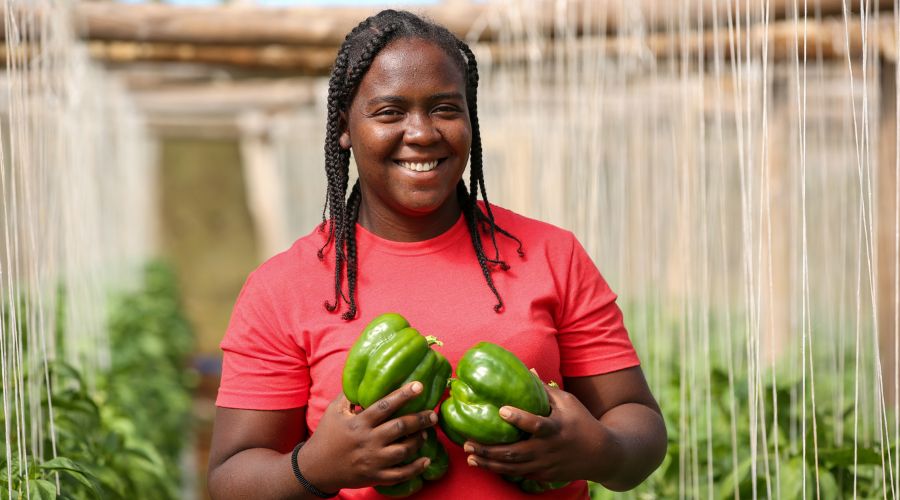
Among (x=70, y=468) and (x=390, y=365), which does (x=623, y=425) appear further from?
(x=70, y=468)

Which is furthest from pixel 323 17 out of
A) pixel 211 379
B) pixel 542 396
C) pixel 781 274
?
pixel 211 379

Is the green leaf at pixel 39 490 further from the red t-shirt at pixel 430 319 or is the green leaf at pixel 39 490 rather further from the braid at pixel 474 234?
the braid at pixel 474 234

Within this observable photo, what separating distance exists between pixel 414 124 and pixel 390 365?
35cm

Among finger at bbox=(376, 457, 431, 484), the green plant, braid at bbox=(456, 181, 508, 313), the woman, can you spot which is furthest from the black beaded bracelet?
the green plant

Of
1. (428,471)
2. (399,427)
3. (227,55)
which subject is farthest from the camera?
(227,55)

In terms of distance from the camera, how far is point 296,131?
9898 millimetres

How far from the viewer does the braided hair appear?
5.11ft

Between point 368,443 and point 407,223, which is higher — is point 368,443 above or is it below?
below

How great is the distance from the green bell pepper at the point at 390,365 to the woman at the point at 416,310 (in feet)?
0.11

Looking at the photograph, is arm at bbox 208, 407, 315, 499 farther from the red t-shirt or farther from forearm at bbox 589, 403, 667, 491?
forearm at bbox 589, 403, 667, 491

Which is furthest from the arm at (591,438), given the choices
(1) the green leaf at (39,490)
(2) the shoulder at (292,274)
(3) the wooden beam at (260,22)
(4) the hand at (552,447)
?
(3) the wooden beam at (260,22)

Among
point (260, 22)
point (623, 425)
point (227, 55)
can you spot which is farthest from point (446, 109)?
point (227, 55)

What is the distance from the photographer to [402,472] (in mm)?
1389

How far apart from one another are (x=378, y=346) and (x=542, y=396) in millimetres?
228
